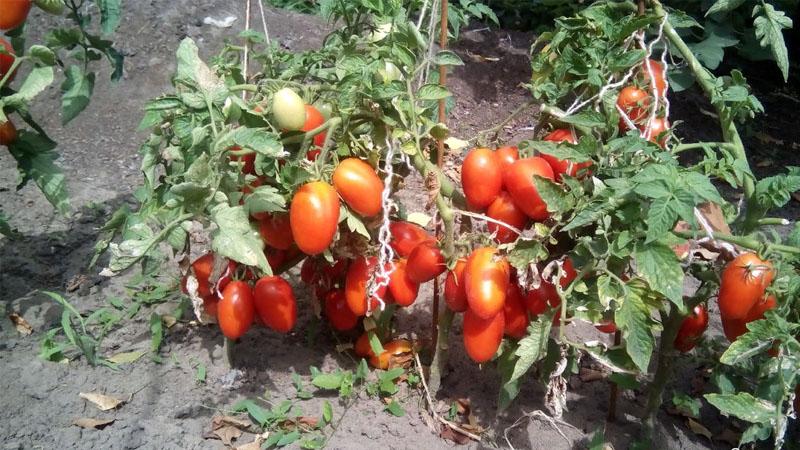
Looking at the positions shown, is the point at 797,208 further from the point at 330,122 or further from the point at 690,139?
the point at 330,122

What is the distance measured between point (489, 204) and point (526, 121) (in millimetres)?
2154

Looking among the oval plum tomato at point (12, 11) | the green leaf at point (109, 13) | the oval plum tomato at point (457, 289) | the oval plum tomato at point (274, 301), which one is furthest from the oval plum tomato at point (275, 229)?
the oval plum tomato at point (12, 11)

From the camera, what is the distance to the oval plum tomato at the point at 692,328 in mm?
1703

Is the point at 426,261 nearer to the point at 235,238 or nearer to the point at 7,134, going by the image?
the point at 235,238

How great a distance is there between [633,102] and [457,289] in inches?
23.8

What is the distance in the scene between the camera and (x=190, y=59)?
153 centimetres

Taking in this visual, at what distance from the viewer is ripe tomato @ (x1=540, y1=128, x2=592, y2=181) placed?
158cm

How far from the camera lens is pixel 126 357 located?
1.95 metres

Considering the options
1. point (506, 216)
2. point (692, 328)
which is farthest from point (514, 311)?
point (692, 328)

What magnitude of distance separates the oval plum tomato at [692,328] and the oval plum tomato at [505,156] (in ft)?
1.83

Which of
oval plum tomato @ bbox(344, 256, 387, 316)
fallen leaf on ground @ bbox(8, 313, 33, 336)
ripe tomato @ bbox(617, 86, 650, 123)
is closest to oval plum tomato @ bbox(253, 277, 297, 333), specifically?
oval plum tomato @ bbox(344, 256, 387, 316)

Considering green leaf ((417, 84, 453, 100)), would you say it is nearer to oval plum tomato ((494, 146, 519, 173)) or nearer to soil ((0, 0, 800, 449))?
oval plum tomato ((494, 146, 519, 173))

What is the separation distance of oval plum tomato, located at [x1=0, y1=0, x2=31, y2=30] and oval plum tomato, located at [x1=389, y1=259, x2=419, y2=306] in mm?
1019

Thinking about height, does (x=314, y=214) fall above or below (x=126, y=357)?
above
